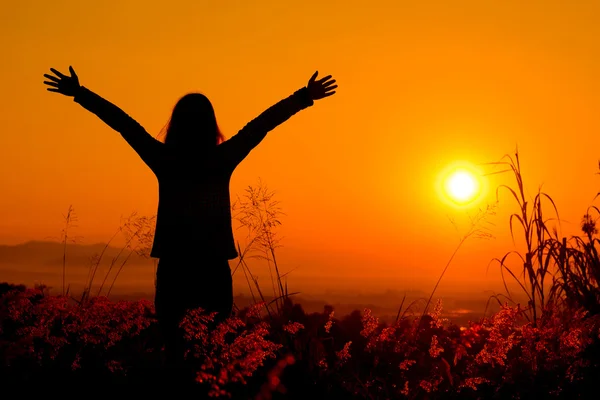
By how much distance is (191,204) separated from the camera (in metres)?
6.26

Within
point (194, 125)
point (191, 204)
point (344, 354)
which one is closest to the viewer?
point (344, 354)

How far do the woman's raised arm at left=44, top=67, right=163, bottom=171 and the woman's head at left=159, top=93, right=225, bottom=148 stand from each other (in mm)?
171

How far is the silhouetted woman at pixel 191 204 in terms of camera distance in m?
6.23

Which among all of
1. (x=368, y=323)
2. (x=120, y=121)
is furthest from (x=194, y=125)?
(x=368, y=323)

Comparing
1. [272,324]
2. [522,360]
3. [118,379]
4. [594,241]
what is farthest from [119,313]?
[594,241]

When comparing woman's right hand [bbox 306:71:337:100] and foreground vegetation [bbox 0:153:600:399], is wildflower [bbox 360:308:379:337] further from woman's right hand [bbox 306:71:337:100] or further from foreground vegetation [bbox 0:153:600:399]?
woman's right hand [bbox 306:71:337:100]

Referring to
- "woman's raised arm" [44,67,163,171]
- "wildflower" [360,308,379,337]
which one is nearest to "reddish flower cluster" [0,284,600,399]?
"wildflower" [360,308,379,337]

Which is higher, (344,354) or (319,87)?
(319,87)

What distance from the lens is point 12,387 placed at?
4812 mm

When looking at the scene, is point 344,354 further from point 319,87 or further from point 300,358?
point 319,87

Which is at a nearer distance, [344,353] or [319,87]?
[344,353]

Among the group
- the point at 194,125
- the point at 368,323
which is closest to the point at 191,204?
the point at 194,125

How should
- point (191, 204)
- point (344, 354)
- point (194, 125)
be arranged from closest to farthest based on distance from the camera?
point (344, 354) < point (191, 204) < point (194, 125)

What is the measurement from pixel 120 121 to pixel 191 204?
3.04 ft
